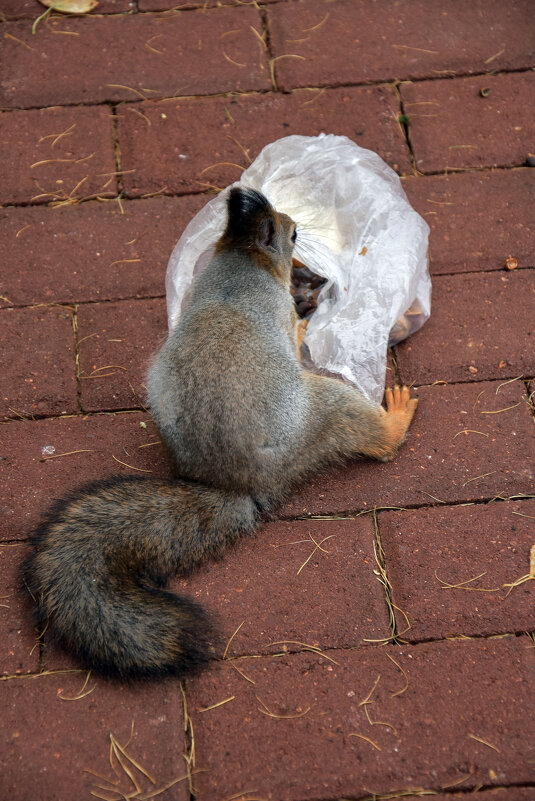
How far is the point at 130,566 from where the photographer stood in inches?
109

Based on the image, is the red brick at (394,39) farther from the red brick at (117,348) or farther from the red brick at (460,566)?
the red brick at (460,566)

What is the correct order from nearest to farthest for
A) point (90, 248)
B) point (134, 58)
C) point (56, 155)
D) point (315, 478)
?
point (315, 478) < point (90, 248) < point (56, 155) < point (134, 58)

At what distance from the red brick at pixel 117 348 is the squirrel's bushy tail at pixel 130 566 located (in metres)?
0.57

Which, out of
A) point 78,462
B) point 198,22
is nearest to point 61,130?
point 198,22

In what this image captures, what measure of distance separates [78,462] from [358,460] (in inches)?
42.4

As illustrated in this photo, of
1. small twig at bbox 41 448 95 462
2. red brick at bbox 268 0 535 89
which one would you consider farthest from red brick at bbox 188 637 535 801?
red brick at bbox 268 0 535 89

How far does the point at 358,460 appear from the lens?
10.6 ft

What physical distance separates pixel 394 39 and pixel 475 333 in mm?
1850

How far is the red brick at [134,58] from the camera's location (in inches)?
169

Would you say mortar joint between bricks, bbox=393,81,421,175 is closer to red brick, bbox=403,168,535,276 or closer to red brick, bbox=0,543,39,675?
red brick, bbox=403,168,535,276

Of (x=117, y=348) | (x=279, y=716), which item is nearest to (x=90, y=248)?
(x=117, y=348)

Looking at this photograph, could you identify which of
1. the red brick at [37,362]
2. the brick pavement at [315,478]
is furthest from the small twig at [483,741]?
the red brick at [37,362]

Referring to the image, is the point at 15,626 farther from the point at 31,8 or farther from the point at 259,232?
the point at 31,8

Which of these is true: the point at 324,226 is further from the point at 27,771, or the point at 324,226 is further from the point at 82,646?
the point at 27,771
